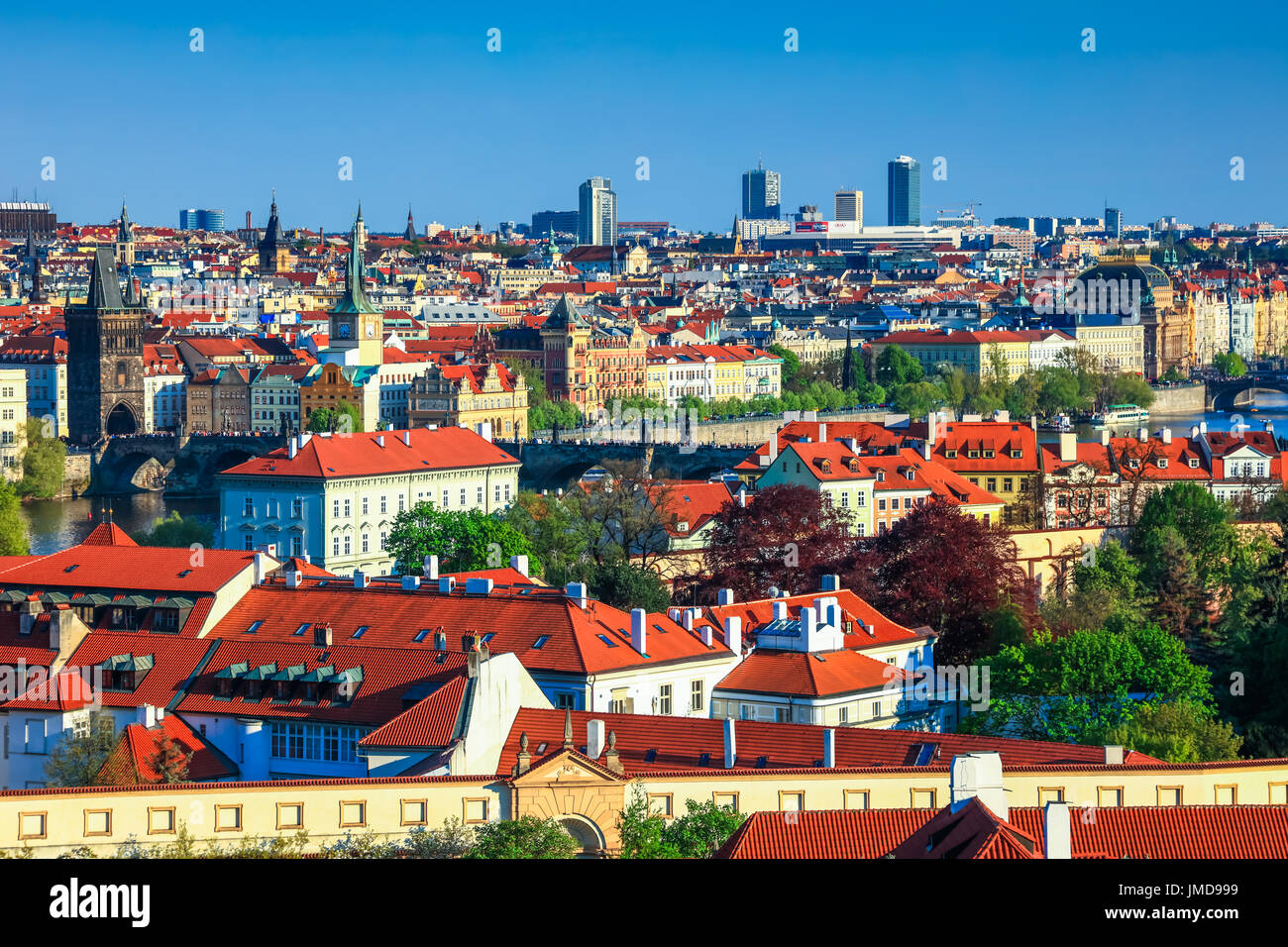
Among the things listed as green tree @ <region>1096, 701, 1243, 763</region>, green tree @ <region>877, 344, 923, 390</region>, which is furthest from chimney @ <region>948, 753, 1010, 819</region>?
green tree @ <region>877, 344, 923, 390</region>

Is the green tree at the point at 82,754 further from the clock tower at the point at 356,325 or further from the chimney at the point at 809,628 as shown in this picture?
the clock tower at the point at 356,325

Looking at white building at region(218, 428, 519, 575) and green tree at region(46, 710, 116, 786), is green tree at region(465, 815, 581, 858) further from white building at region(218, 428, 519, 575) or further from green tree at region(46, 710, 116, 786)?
white building at region(218, 428, 519, 575)

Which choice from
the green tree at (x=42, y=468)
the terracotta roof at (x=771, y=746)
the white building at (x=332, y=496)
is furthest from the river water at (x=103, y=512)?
the terracotta roof at (x=771, y=746)

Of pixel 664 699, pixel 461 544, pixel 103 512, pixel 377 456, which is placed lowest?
pixel 664 699

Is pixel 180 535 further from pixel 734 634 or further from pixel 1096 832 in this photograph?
pixel 1096 832

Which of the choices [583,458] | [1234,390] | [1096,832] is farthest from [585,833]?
[1234,390]
